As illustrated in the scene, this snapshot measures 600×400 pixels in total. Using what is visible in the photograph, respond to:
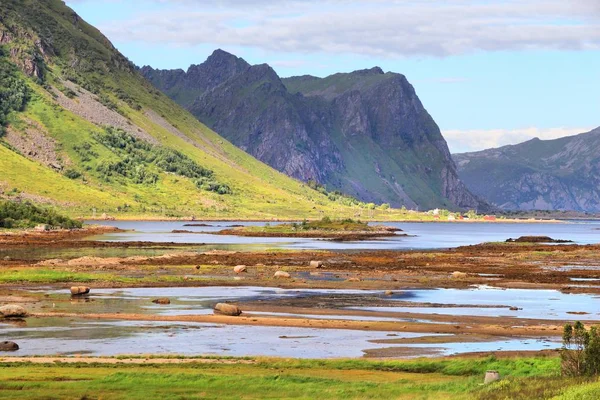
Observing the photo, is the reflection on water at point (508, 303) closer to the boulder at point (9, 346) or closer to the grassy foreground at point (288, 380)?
the grassy foreground at point (288, 380)

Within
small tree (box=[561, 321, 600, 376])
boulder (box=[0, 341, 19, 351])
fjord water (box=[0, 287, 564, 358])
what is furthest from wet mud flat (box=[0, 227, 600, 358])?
small tree (box=[561, 321, 600, 376])

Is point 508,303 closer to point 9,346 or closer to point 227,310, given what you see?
point 227,310

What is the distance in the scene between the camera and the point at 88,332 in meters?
58.6

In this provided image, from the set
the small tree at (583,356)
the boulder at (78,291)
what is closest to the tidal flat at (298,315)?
the small tree at (583,356)

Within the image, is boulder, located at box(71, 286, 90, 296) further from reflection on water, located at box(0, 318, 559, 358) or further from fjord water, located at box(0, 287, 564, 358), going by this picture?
reflection on water, located at box(0, 318, 559, 358)

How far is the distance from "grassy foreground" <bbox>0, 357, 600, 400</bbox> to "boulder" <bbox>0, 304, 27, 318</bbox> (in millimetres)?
20165

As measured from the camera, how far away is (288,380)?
137 feet

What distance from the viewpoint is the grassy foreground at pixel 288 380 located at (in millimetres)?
37281

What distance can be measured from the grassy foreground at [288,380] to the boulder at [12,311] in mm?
20165

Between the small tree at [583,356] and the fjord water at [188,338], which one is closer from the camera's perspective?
the small tree at [583,356]

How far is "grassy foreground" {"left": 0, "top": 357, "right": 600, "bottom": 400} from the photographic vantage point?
3728cm

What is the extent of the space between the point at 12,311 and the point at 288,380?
28403 mm

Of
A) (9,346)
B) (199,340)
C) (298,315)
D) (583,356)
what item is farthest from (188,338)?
(583,356)

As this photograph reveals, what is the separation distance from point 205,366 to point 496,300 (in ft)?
135
